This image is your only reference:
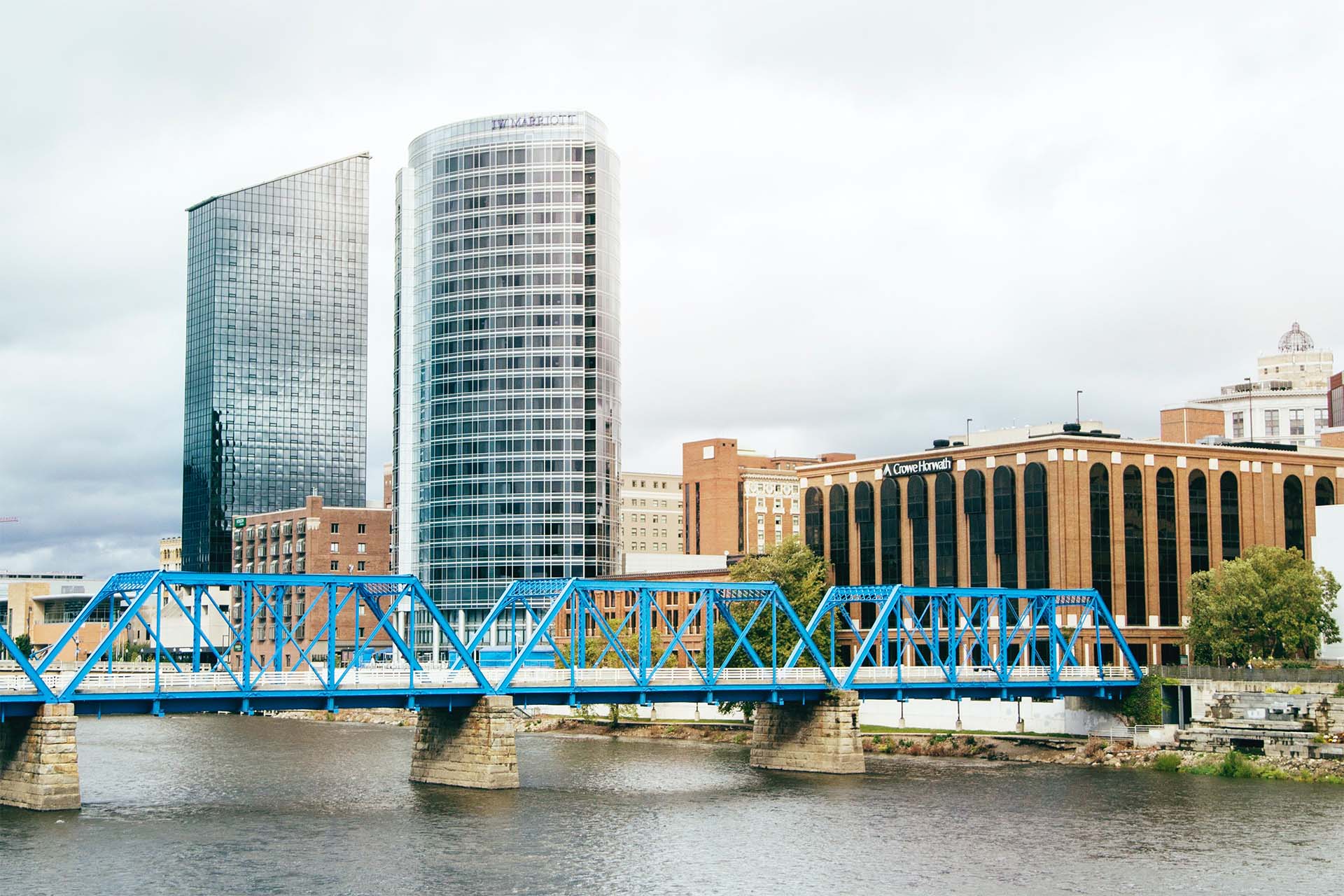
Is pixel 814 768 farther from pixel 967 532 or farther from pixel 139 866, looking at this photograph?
pixel 139 866

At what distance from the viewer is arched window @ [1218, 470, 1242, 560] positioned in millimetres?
129625

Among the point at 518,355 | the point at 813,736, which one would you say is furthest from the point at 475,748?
the point at 518,355

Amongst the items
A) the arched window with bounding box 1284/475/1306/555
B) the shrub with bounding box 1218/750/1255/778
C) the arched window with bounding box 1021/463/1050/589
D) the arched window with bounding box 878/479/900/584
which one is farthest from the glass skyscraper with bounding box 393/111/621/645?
the shrub with bounding box 1218/750/1255/778

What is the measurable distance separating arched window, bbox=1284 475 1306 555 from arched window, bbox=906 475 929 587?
28648 millimetres

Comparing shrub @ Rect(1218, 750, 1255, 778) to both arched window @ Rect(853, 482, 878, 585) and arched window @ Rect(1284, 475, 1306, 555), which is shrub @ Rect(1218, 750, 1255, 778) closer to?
arched window @ Rect(1284, 475, 1306, 555)

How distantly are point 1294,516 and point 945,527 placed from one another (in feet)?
92.6

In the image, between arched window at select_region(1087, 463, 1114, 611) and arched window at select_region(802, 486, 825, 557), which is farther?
arched window at select_region(802, 486, 825, 557)

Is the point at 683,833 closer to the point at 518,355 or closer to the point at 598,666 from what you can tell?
the point at 598,666

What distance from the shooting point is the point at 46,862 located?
61094 millimetres

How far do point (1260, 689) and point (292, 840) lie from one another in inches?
2475

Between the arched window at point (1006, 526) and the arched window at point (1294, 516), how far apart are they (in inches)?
920

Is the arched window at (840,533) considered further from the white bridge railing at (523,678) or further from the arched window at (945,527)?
the white bridge railing at (523,678)

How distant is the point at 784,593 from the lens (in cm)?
13000

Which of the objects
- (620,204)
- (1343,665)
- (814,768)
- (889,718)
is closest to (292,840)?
(814,768)
